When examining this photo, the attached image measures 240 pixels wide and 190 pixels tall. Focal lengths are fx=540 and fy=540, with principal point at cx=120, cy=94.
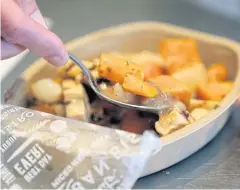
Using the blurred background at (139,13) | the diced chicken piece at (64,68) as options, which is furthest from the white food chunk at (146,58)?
the blurred background at (139,13)

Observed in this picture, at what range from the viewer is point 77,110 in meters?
0.76

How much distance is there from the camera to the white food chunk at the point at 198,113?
0.77 m

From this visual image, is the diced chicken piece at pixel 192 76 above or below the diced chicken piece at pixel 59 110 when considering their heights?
below

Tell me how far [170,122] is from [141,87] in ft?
0.20

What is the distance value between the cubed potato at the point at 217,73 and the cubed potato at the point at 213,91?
0.12 feet

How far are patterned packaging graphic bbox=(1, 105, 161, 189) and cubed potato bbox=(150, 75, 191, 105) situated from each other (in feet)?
0.50

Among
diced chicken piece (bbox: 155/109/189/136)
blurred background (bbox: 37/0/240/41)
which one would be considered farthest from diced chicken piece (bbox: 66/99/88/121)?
blurred background (bbox: 37/0/240/41)

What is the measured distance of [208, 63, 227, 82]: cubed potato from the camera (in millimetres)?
891

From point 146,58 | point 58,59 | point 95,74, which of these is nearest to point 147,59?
point 146,58

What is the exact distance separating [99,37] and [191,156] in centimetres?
29

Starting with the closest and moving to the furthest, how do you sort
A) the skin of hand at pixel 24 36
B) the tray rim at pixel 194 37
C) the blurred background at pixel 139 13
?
the skin of hand at pixel 24 36, the tray rim at pixel 194 37, the blurred background at pixel 139 13

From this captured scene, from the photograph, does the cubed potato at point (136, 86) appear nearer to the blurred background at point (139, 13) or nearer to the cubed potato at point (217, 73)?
the cubed potato at point (217, 73)

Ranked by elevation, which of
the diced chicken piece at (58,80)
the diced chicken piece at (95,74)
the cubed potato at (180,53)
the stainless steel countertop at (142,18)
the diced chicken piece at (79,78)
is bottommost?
the stainless steel countertop at (142,18)

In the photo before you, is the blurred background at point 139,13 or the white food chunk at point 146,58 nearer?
the white food chunk at point 146,58
